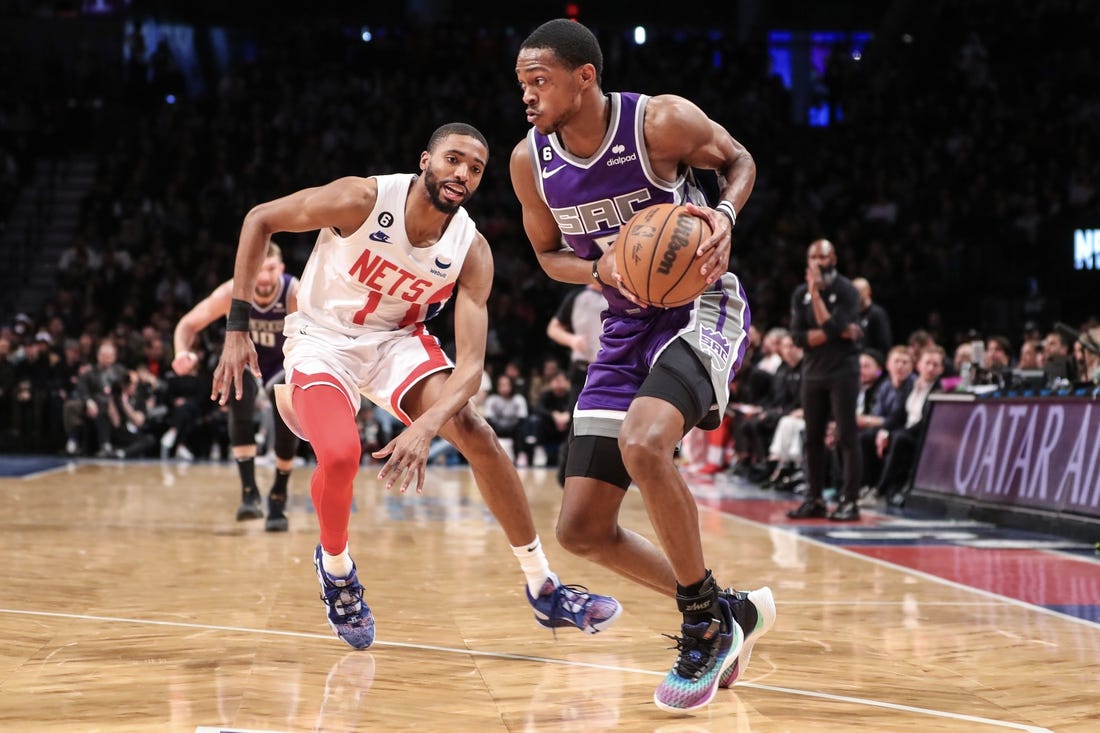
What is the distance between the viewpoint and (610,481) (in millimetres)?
3725

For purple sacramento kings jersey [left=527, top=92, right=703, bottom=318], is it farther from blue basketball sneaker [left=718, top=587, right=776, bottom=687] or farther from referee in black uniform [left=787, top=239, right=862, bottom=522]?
referee in black uniform [left=787, top=239, right=862, bottom=522]

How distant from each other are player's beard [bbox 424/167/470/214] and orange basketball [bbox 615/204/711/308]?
114cm

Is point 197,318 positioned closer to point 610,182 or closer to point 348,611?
point 348,611

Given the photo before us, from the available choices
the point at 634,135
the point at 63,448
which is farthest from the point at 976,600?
the point at 63,448

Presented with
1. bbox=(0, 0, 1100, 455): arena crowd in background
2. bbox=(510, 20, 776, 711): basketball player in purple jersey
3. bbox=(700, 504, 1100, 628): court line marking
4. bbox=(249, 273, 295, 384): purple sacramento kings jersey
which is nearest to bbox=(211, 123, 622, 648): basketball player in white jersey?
bbox=(510, 20, 776, 711): basketball player in purple jersey

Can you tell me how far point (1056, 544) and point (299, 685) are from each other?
5.14m

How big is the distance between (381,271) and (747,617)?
1819 millimetres

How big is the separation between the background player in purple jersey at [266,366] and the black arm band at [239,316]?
7.95 ft

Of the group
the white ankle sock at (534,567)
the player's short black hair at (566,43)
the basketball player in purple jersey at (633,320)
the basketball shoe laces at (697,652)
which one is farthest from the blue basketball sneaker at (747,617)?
the player's short black hair at (566,43)

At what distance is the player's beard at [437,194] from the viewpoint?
178 inches

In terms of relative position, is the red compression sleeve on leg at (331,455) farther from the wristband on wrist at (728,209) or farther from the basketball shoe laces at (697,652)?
the wristband on wrist at (728,209)

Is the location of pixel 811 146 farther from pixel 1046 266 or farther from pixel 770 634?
pixel 770 634

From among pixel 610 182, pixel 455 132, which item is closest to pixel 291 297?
pixel 455 132

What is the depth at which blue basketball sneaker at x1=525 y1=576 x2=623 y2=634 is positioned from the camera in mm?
4234
